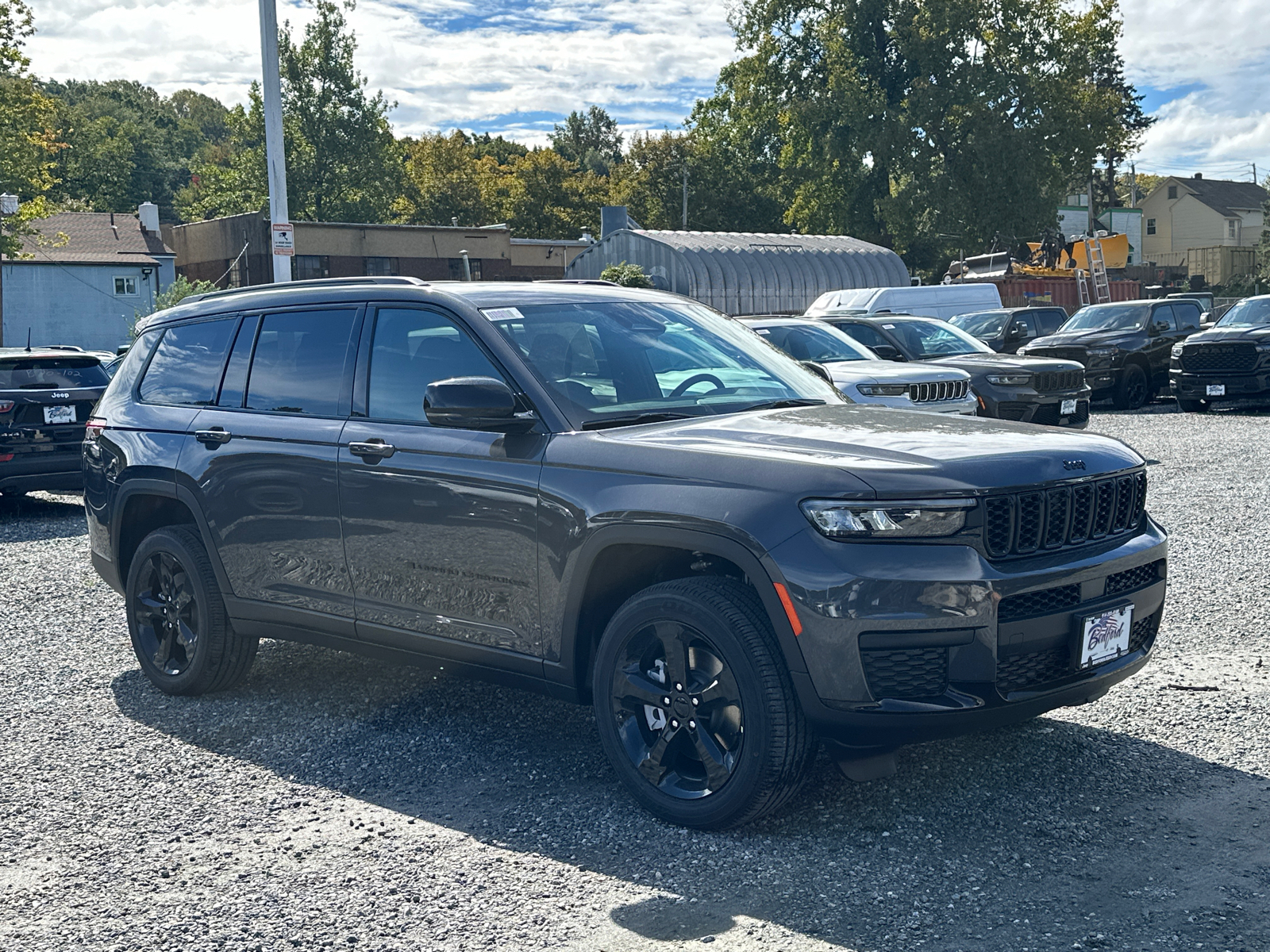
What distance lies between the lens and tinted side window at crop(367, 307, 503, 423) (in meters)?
5.02

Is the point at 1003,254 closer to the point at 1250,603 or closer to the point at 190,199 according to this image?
the point at 1250,603

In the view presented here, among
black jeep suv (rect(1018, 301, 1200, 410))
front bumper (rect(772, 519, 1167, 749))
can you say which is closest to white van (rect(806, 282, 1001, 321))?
black jeep suv (rect(1018, 301, 1200, 410))

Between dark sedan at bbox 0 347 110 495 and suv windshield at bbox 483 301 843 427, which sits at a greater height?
suv windshield at bbox 483 301 843 427

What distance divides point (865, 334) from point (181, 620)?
11232mm

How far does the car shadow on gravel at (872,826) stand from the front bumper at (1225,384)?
54.5ft

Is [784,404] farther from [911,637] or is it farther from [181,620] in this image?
[181,620]

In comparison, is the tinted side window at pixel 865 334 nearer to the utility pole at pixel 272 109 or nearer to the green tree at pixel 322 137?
the utility pole at pixel 272 109

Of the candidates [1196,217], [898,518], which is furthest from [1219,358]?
[1196,217]

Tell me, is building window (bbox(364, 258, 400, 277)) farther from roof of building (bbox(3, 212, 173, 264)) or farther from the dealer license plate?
the dealer license plate

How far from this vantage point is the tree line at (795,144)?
175 feet

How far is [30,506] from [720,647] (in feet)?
40.3

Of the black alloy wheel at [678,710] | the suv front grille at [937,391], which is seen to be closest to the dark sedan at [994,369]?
the suv front grille at [937,391]

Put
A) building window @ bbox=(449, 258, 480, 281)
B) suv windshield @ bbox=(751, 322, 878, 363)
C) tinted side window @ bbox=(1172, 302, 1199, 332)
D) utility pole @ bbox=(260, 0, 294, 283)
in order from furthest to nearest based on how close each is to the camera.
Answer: building window @ bbox=(449, 258, 480, 281) → tinted side window @ bbox=(1172, 302, 1199, 332) → utility pole @ bbox=(260, 0, 294, 283) → suv windshield @ bbox=(751, 322, 878, 363)

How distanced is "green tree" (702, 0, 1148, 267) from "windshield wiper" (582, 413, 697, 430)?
51547mm
